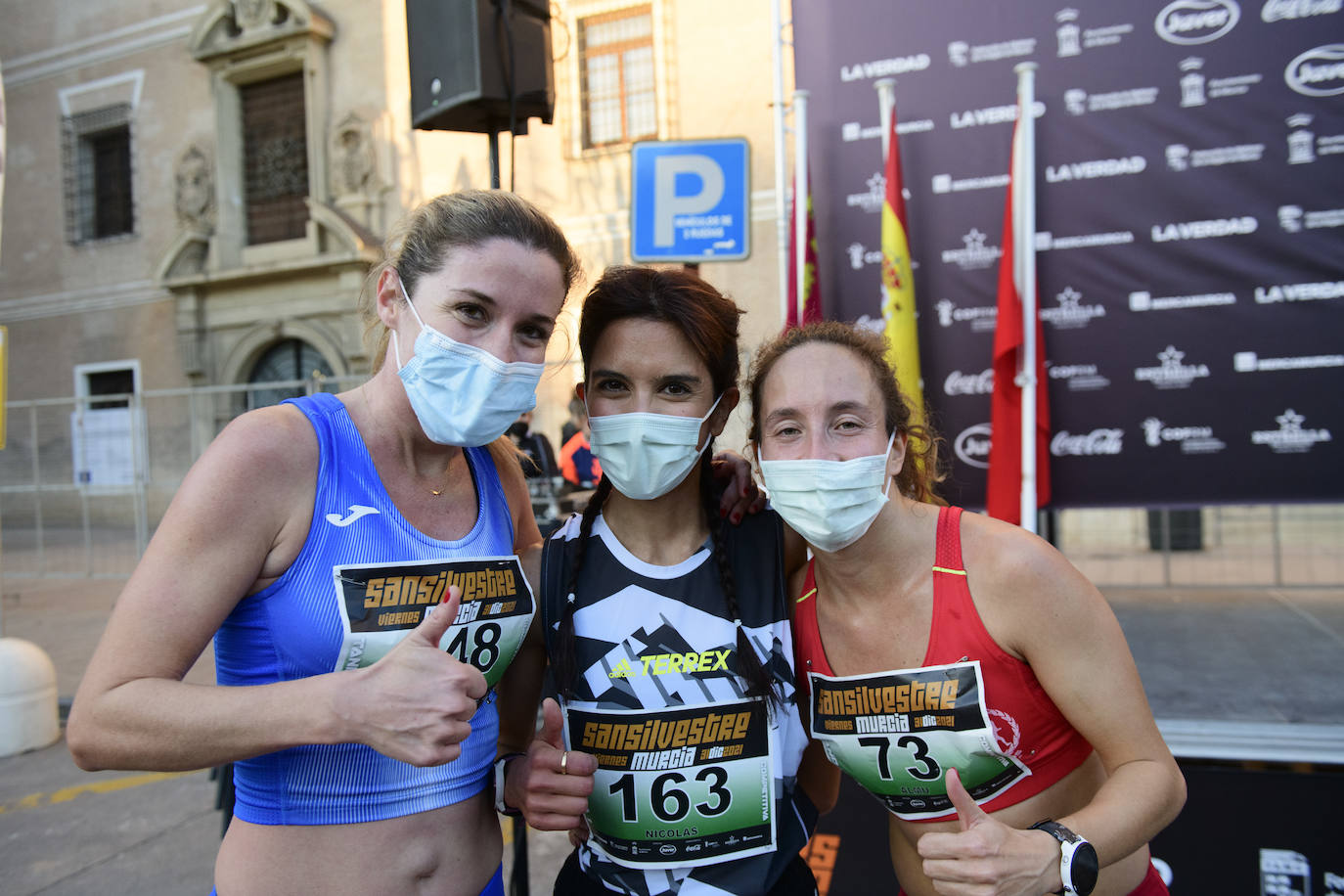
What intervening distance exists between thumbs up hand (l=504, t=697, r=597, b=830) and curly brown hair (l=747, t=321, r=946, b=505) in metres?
0.78

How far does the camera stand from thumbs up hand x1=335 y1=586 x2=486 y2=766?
1.17 meters

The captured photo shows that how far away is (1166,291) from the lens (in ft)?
15.1

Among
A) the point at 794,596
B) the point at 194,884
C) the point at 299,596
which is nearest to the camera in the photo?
the point at 299,596

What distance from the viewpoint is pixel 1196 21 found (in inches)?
171

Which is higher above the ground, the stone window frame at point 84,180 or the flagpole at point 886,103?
the stone window frame at point 84,180

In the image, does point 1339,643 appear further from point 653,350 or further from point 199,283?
point 199,283

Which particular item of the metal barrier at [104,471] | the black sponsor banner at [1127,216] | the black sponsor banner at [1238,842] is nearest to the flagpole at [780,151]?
the black sponsor banner at [1127,216]

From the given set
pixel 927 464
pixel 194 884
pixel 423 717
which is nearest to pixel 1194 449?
pixel 927 464

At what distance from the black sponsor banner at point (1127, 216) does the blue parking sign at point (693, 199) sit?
1.16m

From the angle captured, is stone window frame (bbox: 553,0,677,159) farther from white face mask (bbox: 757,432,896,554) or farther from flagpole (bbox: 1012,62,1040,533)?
white face mask (bbox: 757,432,896,554)

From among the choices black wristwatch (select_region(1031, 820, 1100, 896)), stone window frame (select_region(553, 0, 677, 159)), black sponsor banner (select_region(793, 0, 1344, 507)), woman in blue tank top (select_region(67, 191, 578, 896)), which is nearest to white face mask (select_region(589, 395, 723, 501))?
woman in blue tank top (select_region(67, 191, 578, 896))

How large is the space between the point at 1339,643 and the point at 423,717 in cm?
664

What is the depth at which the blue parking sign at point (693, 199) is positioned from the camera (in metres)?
4.04

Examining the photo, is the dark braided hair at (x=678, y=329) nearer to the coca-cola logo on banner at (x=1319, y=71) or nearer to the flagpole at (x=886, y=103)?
the flagpole at (x=886, y=103)
